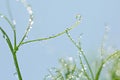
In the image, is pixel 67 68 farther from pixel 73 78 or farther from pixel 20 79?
pixel 20 79

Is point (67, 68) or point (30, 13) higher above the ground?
point (30, 13)

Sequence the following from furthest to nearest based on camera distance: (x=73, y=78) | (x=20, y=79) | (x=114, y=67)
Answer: (x=114, y=67)
(x=73, y=78)
(x=20, y=79)

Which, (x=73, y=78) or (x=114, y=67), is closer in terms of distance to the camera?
(x=73, y=78)

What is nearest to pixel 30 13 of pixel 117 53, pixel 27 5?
pixel 27 5

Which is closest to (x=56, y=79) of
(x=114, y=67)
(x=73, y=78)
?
(x=73, y=78)

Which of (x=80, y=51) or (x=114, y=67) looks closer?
(x=80, y=51)

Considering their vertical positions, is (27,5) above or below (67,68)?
above

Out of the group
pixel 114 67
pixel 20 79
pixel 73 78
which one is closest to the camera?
pixel 20 79

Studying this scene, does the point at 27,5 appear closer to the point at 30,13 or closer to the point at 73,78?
the point at 30,13
